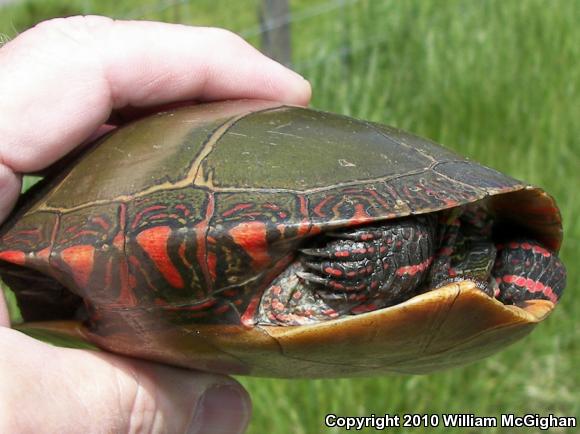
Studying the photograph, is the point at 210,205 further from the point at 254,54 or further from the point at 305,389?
the point at 305,389

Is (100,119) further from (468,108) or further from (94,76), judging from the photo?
(468,108)

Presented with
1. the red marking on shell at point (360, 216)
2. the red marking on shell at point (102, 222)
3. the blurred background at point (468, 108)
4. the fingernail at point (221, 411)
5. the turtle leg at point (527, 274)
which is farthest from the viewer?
the blurred background at point (468, 108)

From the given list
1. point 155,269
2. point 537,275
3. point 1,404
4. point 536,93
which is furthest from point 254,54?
point 536,93

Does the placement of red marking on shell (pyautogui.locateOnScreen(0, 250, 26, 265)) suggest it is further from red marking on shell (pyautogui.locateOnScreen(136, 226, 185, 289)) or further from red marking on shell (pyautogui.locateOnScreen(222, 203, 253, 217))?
red marking on shell (pyautogui.locateOnScreen(222, 203, 253, 217))

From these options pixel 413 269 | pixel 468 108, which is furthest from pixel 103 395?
pixel 468 108

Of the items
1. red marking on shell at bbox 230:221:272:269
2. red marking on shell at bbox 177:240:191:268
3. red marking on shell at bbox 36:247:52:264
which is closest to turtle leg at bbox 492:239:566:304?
red marking on shell at bbox 230:221:272:269

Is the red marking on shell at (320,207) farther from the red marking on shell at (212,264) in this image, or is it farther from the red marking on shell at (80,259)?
the red marking on shell at (80,259)

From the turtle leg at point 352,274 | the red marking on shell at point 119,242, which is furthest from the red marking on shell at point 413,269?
the red marking on shell at point 119,242
